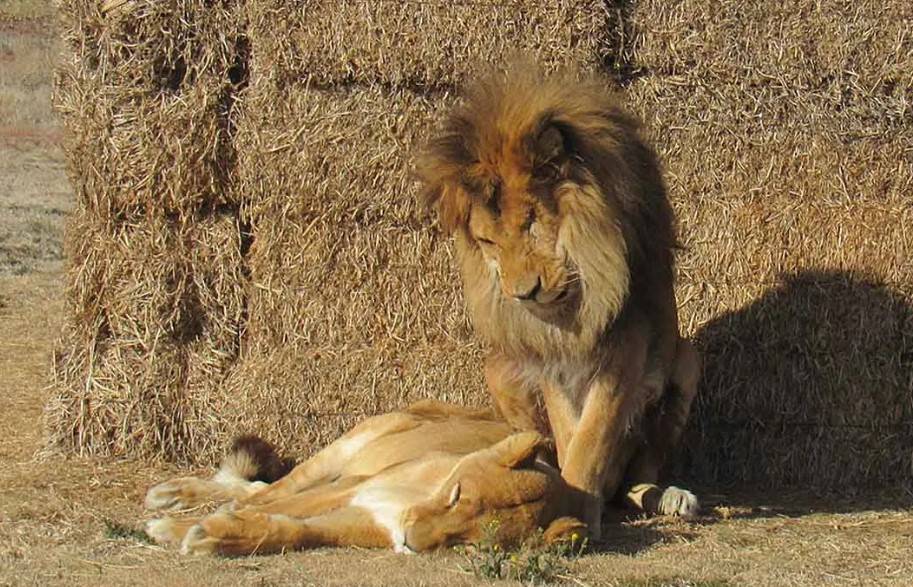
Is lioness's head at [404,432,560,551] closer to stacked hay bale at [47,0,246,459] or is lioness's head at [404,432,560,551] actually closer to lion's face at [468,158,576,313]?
lion's face at [468,158,576,313]

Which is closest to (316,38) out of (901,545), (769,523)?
(769,523)

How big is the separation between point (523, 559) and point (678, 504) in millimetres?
1443

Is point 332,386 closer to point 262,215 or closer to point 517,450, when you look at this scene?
point 262,215

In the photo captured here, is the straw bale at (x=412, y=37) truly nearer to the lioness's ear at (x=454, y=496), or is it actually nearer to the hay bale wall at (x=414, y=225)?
the hay bale wall at (x=414, y=225)

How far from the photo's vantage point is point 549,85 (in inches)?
237

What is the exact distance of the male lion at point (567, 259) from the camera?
5.60 metres

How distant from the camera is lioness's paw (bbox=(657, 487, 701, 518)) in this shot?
20.4ft

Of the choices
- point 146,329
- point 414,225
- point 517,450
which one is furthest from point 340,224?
point 517,450

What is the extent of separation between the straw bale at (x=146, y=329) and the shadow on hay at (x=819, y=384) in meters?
2.40

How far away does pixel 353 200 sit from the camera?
7.04 metres

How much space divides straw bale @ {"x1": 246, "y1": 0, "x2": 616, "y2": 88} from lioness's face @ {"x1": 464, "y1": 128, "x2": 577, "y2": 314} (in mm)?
1459

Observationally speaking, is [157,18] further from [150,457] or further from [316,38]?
[150,457]

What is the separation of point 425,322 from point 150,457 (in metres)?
1.49

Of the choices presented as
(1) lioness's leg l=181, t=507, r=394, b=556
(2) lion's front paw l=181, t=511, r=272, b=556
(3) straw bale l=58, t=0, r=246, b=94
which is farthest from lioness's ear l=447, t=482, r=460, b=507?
(3) straw bale l=58, t=0, r=246, b=94
